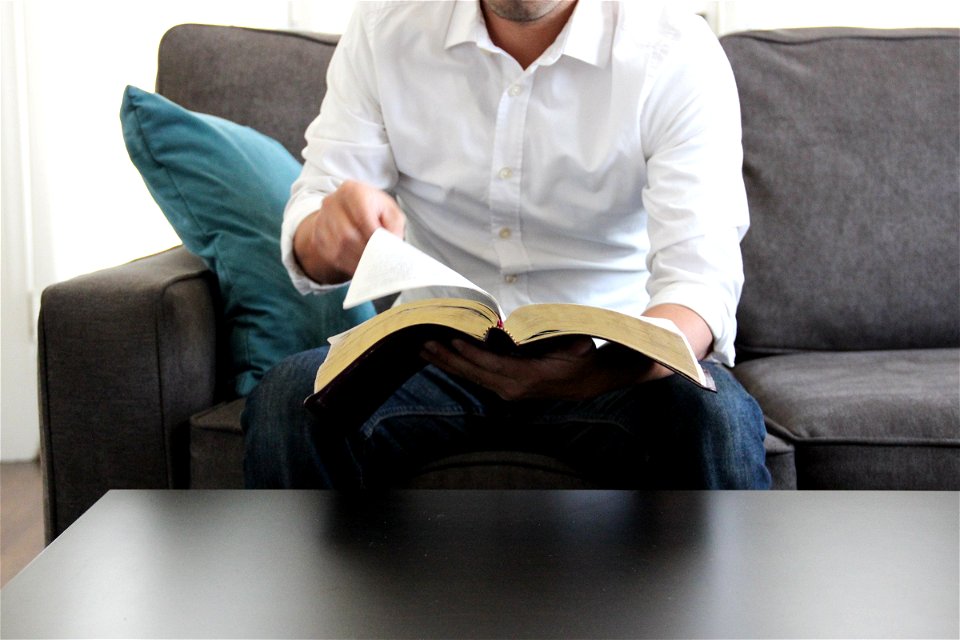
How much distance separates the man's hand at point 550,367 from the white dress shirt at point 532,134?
0.34 metres

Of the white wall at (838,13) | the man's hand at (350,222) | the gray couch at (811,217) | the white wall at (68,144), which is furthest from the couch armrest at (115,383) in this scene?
the white wall at (838,13)

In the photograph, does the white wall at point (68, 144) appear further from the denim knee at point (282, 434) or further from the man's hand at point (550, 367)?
the man's hand at point (550, 367)

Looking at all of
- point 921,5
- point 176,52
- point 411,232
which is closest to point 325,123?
point 411,232

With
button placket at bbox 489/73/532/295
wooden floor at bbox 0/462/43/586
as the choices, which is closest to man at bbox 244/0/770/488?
button placket at bbox 489/73/532/295

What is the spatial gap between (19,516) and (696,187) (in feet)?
5.17

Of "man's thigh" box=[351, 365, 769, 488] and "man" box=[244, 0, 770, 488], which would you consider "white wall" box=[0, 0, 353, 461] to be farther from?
"man's thigh" box=[351, 365, 769, 488]

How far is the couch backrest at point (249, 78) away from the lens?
167 centimetres

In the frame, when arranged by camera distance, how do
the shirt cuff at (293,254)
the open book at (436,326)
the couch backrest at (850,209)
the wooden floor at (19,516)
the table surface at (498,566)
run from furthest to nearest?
the wooden floor at (19,516) < the couch backrest at (850,209) < the shirt cuff at (293,254) < the open book at (436,326) < the table surface at (498,566)

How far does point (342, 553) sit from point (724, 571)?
0.25m

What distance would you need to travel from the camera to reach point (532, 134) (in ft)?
4.33

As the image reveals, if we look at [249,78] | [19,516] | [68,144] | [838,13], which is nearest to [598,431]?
[249,78]

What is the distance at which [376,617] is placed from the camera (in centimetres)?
59

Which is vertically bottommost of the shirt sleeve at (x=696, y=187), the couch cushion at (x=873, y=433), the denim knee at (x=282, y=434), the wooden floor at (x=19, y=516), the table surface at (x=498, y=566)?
the wooden floor at (x=19, y=516)

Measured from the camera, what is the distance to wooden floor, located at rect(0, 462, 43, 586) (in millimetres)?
1833
